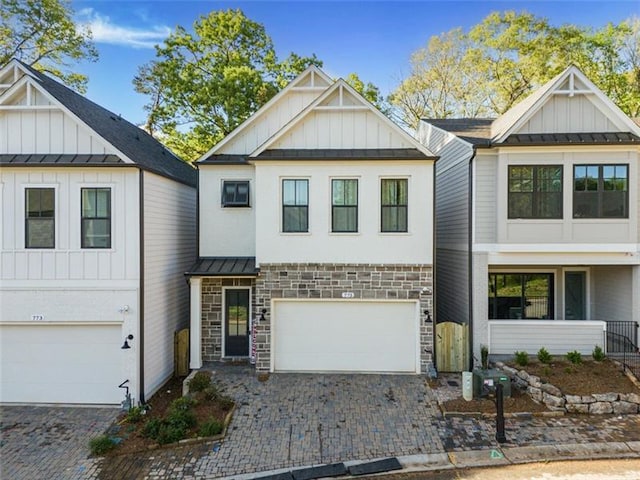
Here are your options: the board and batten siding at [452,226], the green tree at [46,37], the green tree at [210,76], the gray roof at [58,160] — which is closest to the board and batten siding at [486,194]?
the board and batten siding at [452,226]

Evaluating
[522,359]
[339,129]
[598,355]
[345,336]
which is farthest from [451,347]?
[339,129]

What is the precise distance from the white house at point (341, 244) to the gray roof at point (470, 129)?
193 centimetres

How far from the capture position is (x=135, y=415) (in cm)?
811

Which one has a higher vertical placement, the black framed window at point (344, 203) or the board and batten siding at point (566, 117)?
the board and batten siding at point (566, 117)

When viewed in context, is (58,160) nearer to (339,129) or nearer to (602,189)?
(339,129)

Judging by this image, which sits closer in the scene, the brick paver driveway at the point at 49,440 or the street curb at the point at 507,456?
the street curb at the point at 507,456

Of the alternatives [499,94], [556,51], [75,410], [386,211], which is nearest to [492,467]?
[386,211]

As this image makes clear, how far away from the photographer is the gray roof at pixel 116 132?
9.21 m

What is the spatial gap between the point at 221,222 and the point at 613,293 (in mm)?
12645

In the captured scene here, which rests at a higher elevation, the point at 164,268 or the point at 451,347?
the point at 164,268

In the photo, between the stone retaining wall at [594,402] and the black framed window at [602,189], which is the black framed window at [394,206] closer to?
the black framed window at [602,189]

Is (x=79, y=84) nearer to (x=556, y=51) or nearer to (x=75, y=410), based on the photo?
(x=75, y=410)

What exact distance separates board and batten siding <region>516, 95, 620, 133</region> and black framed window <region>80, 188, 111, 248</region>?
37.1 ft

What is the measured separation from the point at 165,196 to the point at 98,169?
2.01 metres
